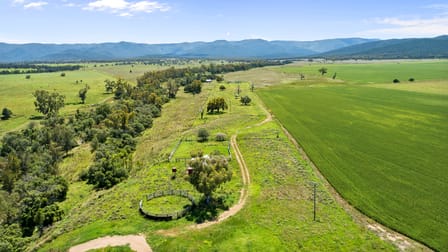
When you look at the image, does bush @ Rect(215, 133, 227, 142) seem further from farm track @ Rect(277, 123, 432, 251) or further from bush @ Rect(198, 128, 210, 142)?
farm track @ Rect(277, 123, 432, 251)

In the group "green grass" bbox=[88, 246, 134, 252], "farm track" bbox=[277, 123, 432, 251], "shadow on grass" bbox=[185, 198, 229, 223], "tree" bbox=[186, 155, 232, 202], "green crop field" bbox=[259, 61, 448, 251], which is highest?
"tree" bbox=[186, 155, 232, 202]

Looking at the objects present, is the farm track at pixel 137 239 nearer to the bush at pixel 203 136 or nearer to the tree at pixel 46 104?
the bush at pixel 203 136

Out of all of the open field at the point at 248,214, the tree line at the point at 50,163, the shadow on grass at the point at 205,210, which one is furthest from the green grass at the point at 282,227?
the tree line at the point at 50,163

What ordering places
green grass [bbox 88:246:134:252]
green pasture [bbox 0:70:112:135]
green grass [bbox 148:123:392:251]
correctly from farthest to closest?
green pasture [bbox 0:70:112:135] < green grass [bbox 148:123:392:251] < green grass [bbox 88:246:134:252]

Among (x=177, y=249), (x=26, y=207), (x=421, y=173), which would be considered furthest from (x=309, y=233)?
(x=26, y=207)

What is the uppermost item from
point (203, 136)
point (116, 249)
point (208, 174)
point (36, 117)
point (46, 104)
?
point (46, 104)

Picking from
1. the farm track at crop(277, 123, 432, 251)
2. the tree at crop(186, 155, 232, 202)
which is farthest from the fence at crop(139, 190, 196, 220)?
the farm track at crop(277, 123, 432, 251)

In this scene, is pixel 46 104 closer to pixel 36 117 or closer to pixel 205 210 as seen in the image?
pixel 36 117

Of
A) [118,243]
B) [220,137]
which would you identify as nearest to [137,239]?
[118,243]
